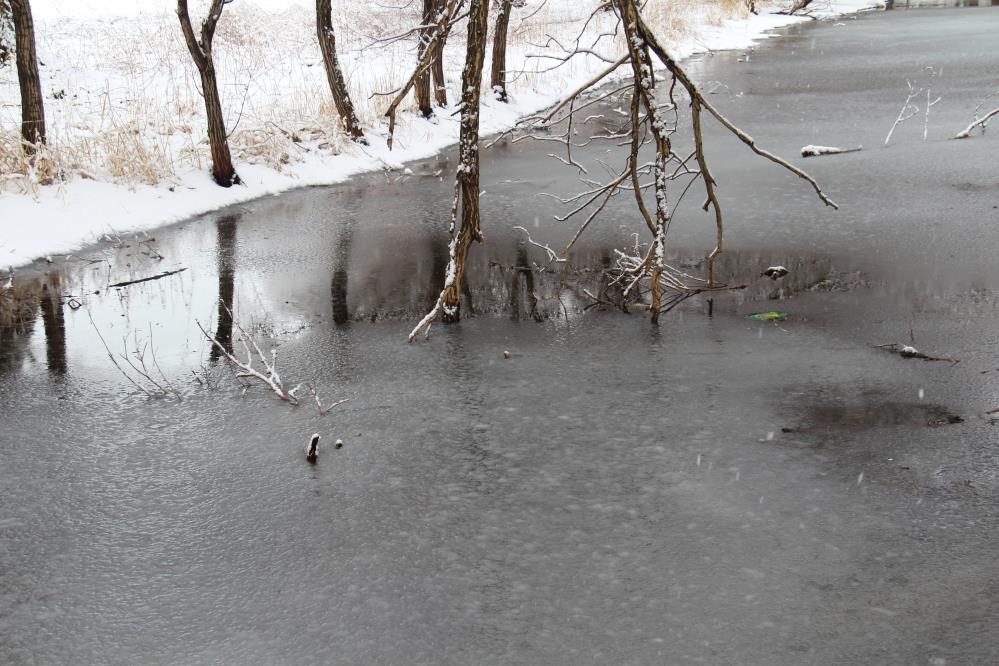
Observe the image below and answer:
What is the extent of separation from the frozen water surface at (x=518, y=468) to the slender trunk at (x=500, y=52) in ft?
30.1

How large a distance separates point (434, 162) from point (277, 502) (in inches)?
371

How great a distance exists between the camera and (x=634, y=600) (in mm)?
3309

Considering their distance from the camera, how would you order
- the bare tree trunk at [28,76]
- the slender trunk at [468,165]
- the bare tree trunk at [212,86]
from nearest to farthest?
the slender trunk at [468,165]
the bare tree trunk at [28,76]
the bare tree trunk at [212,86]

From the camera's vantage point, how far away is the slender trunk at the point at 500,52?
1666 centimetres

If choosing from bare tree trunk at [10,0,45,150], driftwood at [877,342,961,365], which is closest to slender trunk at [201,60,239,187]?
bare tree trunk at [10,0,45,150]

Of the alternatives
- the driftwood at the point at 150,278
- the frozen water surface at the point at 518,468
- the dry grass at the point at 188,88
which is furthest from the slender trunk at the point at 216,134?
the driftwood at the point at 150,278

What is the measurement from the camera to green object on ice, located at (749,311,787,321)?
616 centimetres

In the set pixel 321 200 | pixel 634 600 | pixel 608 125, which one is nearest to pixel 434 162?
pixel 321 200

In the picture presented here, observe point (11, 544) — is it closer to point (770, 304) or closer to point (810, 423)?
point (810, 423)

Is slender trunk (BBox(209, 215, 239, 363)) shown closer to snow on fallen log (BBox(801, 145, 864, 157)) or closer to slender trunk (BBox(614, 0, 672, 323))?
slender trunk (BBox(614, 0, 672, 323))

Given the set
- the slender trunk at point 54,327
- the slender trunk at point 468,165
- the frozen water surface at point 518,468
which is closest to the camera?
the frozen water surface at point 518,468

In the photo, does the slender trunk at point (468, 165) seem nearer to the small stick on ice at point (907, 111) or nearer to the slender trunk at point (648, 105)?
the slender trunk at point (648, 105)

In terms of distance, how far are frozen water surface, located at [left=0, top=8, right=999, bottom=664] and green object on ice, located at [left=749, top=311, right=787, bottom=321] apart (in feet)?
0.60

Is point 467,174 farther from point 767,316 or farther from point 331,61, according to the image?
point 331,61
